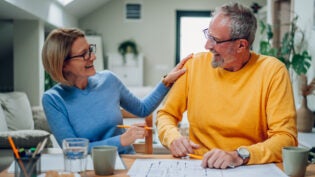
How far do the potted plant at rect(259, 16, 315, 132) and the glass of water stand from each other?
2.79 meters

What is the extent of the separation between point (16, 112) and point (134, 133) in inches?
118

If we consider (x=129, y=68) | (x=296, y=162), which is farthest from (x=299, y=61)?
(x=129, y=68)

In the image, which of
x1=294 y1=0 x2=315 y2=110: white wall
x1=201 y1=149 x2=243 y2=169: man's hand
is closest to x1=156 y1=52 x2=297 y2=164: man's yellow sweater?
x1=201 y1=149 x2=243 y2=169: man's hand

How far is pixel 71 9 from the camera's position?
22.9 feet

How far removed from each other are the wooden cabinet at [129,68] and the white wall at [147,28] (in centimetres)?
18

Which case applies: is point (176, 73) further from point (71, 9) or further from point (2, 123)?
point (71, 9)

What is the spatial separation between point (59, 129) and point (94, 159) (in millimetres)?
467

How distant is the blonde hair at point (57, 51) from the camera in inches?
68.6

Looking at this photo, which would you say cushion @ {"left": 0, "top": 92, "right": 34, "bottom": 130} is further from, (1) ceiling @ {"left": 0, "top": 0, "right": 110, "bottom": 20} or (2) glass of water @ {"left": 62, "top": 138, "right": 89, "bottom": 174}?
(2) glass of water @ {"left": 62, "top": 138, "right": 89, "bottom": 174}

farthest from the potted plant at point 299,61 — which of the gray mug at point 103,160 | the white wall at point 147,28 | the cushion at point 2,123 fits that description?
the white wall at point 147,28

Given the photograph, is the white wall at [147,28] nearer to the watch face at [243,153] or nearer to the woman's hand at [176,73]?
the woman's hand at [176,73]

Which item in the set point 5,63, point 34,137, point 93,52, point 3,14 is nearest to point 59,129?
point 93,52

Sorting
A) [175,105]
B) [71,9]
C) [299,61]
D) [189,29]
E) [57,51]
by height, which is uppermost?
[71,9]

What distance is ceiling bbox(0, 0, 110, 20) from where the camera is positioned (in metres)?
4.12
